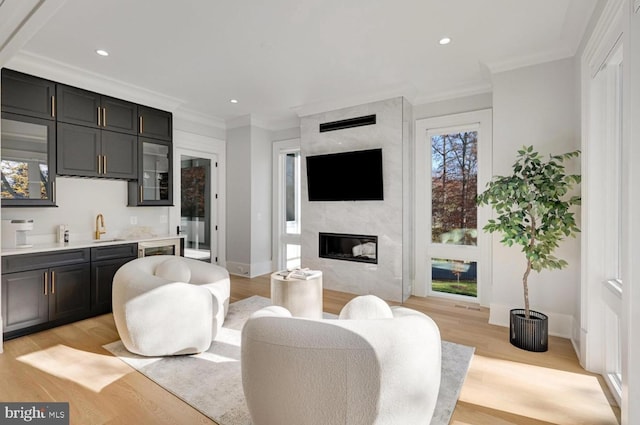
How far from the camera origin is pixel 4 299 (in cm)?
292

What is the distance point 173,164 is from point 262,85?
1946mm

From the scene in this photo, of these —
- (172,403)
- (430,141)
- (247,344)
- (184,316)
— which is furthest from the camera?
(430,141)

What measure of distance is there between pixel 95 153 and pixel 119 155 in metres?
0.28

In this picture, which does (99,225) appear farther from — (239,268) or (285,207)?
(285,207)

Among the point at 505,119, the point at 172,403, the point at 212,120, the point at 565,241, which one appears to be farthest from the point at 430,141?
the point at 172,403

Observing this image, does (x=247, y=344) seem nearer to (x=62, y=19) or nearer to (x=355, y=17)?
(x=355, y=17)

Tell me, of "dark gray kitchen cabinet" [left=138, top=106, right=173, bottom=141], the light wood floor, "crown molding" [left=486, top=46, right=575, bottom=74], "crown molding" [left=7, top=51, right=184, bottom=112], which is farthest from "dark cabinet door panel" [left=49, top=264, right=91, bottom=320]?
"crown molding" [left=486, top=46, right=575, bottom=74]

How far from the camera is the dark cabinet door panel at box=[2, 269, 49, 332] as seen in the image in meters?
2.94

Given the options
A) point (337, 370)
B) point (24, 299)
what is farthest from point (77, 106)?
point (337, 370)

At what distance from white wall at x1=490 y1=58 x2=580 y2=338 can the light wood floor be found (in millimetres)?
362

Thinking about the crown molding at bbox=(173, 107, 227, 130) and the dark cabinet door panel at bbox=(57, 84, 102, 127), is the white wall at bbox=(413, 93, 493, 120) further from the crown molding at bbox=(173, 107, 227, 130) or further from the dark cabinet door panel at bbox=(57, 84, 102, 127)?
the dark cabinet door panel at bbox=(57, 84, 102, 127)

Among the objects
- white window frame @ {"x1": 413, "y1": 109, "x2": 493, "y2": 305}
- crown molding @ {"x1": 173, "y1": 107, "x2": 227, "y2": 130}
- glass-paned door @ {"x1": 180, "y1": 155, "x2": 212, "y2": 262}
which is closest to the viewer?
white window frame @ {"x1": 413, "y1": 109, "x2": 493, "y2": 305}

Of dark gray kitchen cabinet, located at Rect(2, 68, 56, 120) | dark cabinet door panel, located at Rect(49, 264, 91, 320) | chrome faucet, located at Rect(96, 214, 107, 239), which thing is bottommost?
dark cabinet door panel, located at Rect(49, 264, 91, 320)
